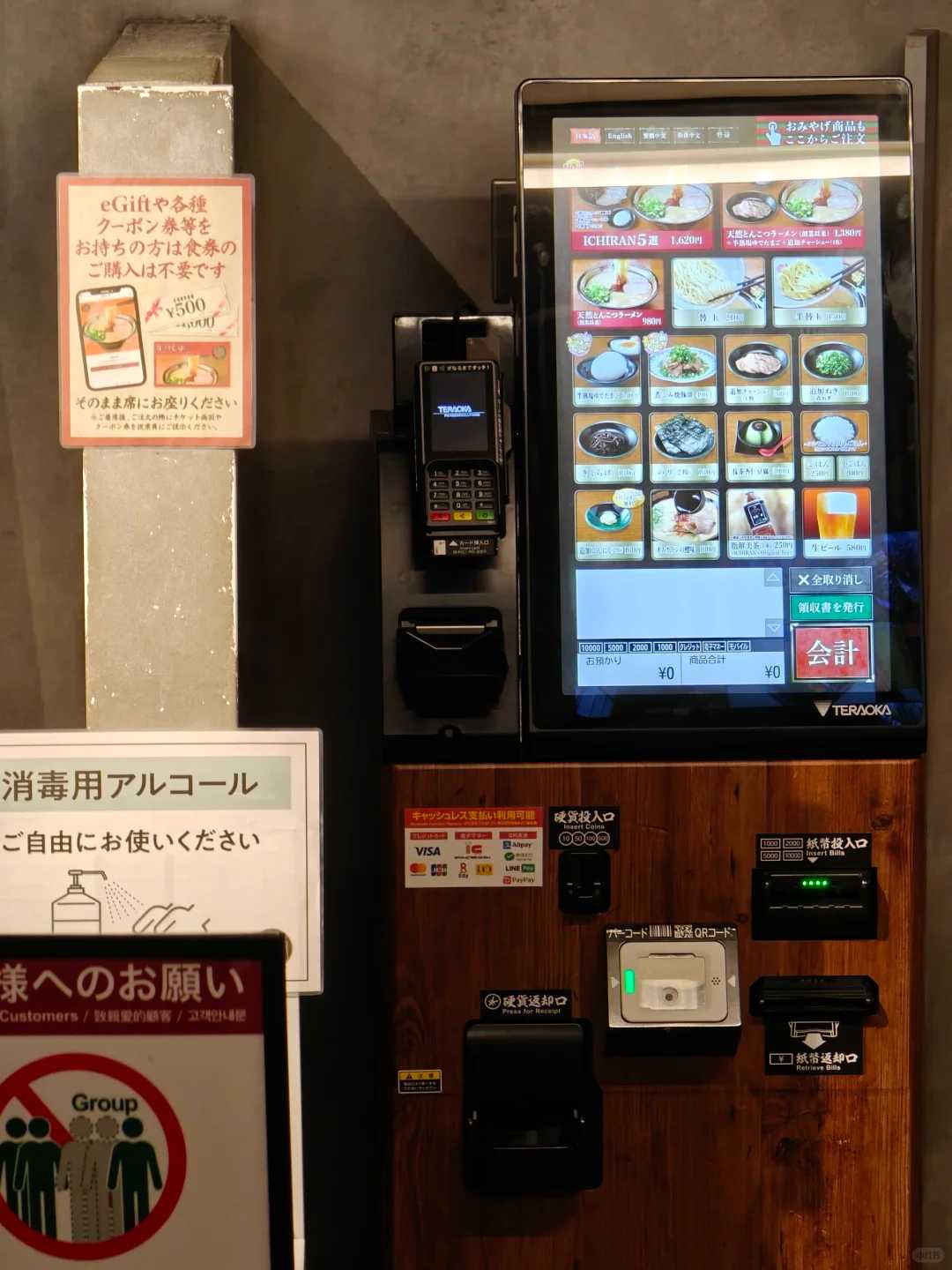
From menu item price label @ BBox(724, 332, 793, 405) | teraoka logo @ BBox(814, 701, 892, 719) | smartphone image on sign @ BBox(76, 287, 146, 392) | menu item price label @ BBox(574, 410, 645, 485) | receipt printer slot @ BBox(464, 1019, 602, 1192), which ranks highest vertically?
smartphone image on sign @ BBox(76, 287, 146, 392)

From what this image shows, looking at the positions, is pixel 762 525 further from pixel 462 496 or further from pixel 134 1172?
pixel 134 1172

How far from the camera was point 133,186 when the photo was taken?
183cm

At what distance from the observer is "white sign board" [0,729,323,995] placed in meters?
1.62

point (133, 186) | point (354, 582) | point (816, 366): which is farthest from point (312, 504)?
point (816, 366)

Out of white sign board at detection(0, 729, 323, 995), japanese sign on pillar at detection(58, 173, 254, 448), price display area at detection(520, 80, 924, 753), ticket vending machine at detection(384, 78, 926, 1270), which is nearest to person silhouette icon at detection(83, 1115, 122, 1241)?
white sign board at detection(0, 729, 323, 995)

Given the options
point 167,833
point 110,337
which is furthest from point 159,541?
point 167,833

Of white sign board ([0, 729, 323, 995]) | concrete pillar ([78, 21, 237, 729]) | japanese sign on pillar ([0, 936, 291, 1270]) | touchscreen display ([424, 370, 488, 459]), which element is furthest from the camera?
concrete pillar ([78, 21, 237, 729])

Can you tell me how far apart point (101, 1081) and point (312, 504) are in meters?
1.56

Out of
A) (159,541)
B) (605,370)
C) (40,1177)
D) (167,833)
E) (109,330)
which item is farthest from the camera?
(159,541)

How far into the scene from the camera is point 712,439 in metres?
1.75

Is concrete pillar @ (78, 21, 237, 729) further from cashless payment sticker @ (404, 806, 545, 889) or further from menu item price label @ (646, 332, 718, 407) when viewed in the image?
menu item price label @ (646, 332, 718, 407)

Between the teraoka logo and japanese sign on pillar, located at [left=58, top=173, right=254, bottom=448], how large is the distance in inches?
38.7

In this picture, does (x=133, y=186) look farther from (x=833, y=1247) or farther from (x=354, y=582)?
(x=833, y=1247)

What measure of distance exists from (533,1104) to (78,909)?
0.71 metres
